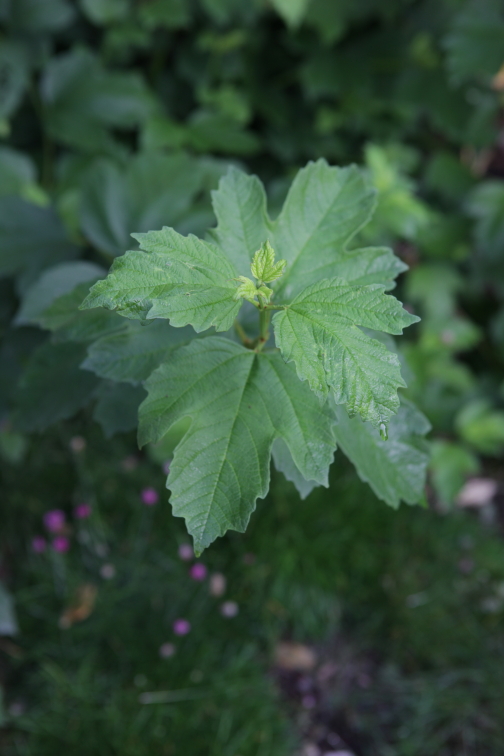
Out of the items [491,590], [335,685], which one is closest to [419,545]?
[491,590]

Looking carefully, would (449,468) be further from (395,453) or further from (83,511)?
(395,453)

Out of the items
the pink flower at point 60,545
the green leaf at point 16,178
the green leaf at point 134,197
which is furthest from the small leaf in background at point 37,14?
the pink flower at point 60,545

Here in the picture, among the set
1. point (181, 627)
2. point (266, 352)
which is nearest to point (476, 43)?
point (266, 352)

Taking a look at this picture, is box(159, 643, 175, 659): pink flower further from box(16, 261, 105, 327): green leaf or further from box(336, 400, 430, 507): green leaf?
box(336, 400, 430, 507): green leaf

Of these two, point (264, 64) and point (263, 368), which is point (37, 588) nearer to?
point (263, 368)

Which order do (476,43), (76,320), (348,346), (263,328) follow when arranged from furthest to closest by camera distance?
(476,43) → (76,320) → (263,328) → (348,346)

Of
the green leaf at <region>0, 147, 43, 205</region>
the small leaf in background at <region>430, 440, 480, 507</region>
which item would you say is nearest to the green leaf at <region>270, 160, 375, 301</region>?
the green leaf at <region>0, 147, 43, 205</region>

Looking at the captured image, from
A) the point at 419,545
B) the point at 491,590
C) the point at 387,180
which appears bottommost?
the point at 491,590
